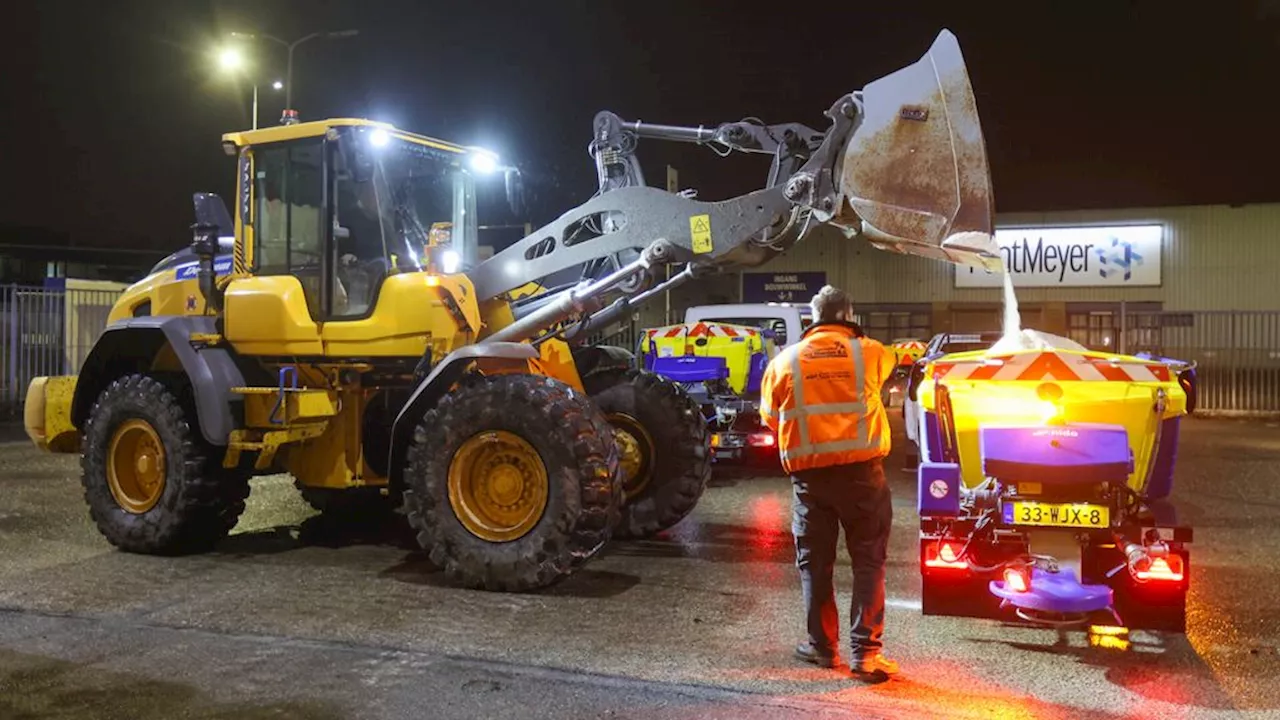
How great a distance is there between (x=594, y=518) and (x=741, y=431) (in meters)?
6.63

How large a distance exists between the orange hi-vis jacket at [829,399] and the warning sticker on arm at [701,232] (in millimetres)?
1954

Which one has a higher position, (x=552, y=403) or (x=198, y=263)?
(x=198, y=263)

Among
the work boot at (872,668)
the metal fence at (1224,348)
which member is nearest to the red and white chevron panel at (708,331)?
the work boot at (872,668)

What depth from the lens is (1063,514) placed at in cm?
578

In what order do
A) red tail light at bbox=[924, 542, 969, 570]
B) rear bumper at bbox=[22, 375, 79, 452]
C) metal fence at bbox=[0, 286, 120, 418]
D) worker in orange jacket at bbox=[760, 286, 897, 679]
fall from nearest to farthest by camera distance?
worker in orange jacket at bbox=[760, 286, 897, 679] → red tail light at bbox=[924, 542, 969, 570] → rear bumper at bbox=[22, 375, 79, 452] → metal fence at bbox=[0, 286, 120, 418]

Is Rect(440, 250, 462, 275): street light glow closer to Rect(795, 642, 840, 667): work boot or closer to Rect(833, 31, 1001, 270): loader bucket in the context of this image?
Rect(833, 31, 1001, 270): loader bucket

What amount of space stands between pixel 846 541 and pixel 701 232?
272 centimetres

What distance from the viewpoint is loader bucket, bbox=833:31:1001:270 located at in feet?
21.1

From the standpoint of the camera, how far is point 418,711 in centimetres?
485

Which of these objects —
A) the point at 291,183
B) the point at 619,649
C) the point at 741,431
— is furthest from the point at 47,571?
the point at 741,431

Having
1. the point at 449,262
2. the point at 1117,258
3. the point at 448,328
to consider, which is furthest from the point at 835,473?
the point at 1117,258

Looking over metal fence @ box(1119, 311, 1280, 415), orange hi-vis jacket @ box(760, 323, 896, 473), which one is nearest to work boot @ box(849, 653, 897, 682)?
orange hi-vis jacket @ box(760, 323, 896, 473)

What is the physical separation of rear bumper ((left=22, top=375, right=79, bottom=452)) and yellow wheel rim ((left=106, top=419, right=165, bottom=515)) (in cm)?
79

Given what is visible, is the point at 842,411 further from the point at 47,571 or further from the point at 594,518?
the point at 47,571
